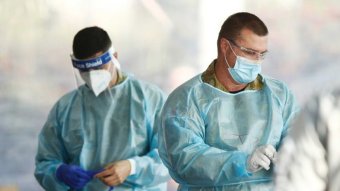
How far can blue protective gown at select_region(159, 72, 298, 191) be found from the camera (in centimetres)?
231

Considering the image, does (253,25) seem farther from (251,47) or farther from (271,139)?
(271,139)

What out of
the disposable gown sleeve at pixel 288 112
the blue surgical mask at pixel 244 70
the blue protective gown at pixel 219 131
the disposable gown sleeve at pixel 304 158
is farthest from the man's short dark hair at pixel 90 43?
the disposable gown sleeve at pixel 304 158

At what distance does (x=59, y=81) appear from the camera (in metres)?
3.84

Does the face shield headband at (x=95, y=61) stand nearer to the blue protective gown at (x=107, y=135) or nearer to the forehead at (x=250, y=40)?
the blue protective gown at (x=107, y=135)

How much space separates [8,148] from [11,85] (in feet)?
1.06

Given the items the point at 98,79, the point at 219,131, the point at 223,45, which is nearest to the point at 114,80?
the point at 98,79

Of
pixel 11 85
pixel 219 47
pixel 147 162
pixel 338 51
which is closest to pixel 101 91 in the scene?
pixel 147 162

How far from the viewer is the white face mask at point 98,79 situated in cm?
290

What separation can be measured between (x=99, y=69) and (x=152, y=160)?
1.33 ft

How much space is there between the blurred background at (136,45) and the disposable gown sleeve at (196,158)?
137cm

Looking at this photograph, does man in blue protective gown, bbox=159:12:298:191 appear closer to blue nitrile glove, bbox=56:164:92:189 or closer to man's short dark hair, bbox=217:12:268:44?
man's short dark hair, bbox=217:12:268:44

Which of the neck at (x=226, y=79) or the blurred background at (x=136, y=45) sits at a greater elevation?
the neck at (x=226, y=79)

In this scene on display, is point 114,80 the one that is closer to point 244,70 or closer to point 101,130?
point 101,130

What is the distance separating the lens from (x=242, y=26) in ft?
8.11
